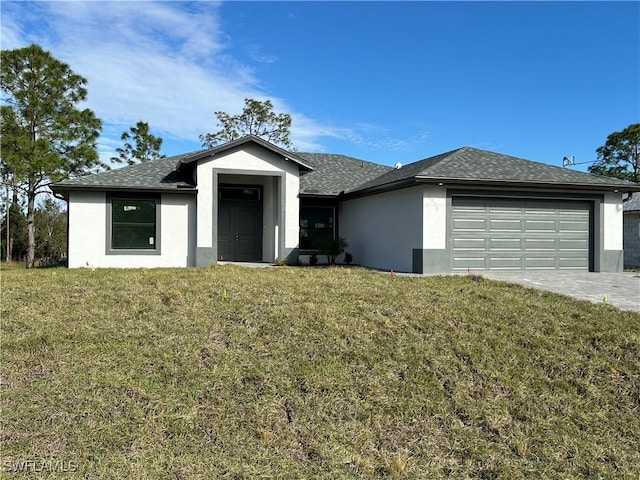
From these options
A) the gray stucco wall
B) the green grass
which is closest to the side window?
the green grass

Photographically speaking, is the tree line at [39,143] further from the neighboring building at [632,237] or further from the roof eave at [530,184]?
the neighboring building at [632,237]

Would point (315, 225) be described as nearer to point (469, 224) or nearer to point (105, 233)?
point (469, 224)

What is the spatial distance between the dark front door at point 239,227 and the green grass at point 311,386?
10.2 metres

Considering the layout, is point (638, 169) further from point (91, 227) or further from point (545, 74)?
point (91, 227)

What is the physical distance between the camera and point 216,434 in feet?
13.8

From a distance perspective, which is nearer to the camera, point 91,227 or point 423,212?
point 423,212

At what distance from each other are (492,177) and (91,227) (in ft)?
40.1

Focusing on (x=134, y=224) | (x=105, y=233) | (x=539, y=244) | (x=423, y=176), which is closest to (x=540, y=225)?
(x=539, y=244)

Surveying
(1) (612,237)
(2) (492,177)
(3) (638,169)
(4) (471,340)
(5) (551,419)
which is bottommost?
(5) (551,419)

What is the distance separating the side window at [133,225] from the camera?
1502 centimetres

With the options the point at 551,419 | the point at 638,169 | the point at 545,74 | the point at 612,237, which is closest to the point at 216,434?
the point at 551,419

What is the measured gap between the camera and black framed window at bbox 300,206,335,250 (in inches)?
696

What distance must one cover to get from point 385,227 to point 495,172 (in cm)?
367

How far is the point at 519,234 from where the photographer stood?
13836mm
